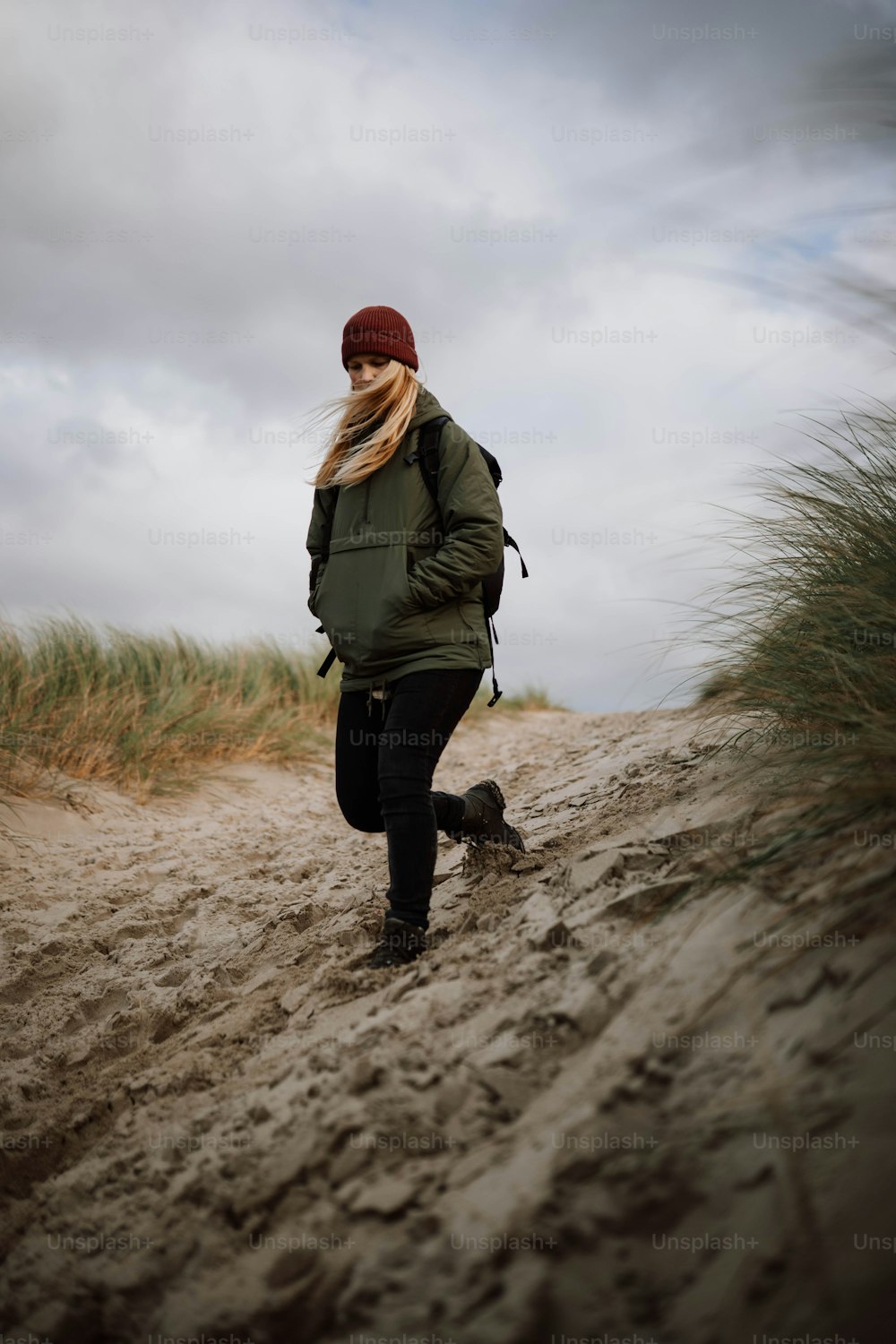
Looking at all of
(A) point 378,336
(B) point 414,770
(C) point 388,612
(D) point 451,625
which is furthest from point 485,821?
(A) point 378,336

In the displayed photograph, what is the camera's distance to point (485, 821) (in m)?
3.54

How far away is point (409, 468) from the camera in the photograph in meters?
3.11

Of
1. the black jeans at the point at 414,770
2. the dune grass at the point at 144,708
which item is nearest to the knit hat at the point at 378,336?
the black jeans at the point at 414,770

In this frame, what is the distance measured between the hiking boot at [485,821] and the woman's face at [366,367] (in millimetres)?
1521

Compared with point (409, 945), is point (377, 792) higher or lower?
higher

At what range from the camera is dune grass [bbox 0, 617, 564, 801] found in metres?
6.50

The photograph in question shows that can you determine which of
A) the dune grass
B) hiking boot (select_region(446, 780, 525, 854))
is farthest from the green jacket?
the dune grass

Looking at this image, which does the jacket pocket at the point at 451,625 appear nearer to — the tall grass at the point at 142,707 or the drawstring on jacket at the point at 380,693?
the drawstring on jacket at the point at 380,693

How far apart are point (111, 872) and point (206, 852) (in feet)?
1.87

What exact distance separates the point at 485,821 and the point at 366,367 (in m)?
1.72

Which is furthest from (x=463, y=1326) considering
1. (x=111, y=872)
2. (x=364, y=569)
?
(x=111, y=872)

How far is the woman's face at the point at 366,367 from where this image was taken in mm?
3186

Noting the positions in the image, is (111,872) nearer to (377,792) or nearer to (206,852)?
(206,852)

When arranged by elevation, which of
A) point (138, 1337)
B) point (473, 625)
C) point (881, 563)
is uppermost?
point (881, 563)
